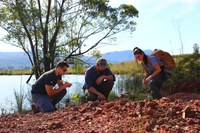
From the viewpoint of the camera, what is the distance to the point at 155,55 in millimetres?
8062

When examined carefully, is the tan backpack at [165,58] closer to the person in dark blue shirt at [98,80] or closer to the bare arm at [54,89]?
the person in dark blue shirt at [98,80]

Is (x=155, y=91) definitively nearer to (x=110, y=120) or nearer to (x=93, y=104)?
(x=93, y=104)

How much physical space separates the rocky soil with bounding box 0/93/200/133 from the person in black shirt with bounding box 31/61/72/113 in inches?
61.6

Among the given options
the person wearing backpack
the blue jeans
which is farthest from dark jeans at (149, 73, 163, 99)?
the blue jeans

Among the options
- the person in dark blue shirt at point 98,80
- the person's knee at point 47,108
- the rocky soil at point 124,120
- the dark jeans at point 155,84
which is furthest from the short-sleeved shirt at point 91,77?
the rocky soil at point 124,120

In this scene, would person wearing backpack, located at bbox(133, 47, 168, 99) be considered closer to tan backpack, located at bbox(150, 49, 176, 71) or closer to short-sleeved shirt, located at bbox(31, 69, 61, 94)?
tan backpack, located at bbox(150, 49, 176, 71)

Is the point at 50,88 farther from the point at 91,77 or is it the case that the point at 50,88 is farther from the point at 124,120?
the point at 124,120

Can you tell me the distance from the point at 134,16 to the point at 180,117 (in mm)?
16591

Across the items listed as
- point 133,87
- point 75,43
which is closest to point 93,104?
point 133,87

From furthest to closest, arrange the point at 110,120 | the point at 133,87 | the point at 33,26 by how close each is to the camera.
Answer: the point at 33,26
the point at 133,87
the point at 110,120

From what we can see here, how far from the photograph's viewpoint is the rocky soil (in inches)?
180

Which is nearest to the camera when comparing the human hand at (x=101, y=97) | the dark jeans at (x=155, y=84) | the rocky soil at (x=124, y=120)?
the rocky soil at (x=124, y=120)

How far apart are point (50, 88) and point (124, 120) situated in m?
3.25

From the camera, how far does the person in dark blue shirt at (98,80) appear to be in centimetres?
838
